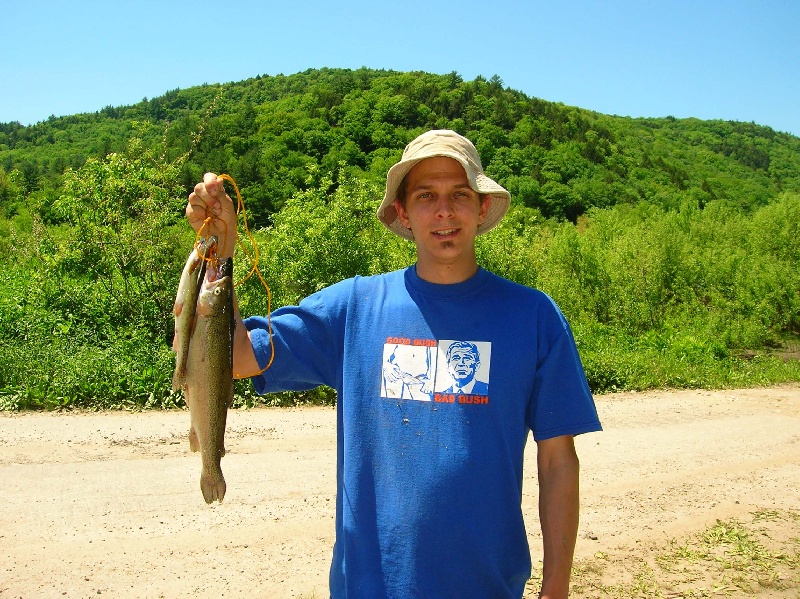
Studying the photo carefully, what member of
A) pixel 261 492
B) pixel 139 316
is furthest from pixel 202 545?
pixel 139 316

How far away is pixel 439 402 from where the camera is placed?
2520 millimetres

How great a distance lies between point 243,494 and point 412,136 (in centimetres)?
5193

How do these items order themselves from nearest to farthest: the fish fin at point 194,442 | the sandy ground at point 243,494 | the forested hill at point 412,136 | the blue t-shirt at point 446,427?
the blue t-shirt at point 446,427, the fish fin at point 194,442, the sandy ground at point 243,494, the forested hill at point 412,136

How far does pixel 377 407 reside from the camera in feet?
8.48

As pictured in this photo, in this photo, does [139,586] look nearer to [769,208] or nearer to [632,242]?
[632,242]

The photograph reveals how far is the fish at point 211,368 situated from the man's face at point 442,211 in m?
0.74

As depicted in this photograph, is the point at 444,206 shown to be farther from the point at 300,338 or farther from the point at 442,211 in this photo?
the point at 300,338

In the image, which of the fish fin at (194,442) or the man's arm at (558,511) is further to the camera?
the fish fin at (194,442)

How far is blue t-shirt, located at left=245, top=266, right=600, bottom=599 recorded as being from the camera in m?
2.44

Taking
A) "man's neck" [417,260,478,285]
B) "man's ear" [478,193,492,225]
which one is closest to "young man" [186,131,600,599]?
"man's neck" [417,260,478,285]

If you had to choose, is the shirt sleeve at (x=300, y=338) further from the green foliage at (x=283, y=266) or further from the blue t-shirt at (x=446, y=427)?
the green foliage at (x=283, y=266)

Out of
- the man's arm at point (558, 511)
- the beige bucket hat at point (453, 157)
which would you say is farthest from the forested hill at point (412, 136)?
the man's arm at point (558, 511)

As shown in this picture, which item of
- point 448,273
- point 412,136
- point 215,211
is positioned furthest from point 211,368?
point 412,136

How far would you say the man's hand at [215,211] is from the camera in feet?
8.79
